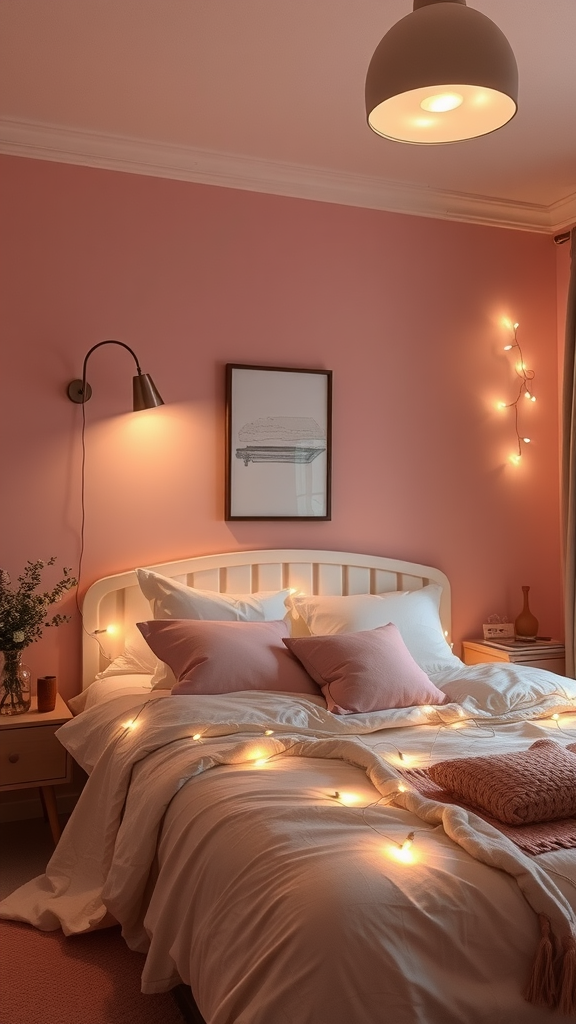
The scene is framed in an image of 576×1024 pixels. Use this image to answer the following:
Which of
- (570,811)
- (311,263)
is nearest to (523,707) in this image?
(570,811)

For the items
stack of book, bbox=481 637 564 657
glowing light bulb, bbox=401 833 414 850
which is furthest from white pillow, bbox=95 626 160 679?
glowing light bulb, bbox=401 833 414 850

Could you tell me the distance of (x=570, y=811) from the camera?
1867 millimetres

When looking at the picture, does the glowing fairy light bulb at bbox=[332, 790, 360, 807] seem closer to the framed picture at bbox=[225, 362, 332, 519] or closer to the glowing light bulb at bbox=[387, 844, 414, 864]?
the glowing light bulb at bbox=[387, 844, 414, 864]

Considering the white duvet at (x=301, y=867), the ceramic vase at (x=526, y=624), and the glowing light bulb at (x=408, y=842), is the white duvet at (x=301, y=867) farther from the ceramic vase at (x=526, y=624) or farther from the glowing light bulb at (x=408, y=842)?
the ceramic vase at (x=526, y=624)

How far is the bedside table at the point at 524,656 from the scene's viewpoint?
375 cm

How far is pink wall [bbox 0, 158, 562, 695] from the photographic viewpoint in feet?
11.0

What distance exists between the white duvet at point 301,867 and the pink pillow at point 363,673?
3.6 inches

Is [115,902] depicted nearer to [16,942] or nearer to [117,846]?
[117,846]

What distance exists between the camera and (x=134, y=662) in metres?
3.30

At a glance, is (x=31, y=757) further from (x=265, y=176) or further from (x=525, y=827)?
(x=265, y=176)

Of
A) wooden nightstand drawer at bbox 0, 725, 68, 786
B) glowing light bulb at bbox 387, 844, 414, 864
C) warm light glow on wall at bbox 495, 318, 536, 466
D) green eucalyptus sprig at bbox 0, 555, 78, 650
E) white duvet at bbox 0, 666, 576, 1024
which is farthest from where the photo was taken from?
warm light glow on wall at bbox 495, 318, 536, 466

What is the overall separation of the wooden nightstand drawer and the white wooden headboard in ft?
1.38

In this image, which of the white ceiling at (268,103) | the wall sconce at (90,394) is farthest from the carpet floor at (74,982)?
the white ceiling at (268,103)

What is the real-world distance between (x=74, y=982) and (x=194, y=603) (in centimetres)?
135
